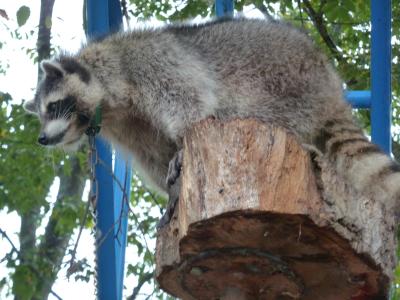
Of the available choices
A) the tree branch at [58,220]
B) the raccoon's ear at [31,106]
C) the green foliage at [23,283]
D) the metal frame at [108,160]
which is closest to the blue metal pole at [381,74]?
the metal frame at [108,160]

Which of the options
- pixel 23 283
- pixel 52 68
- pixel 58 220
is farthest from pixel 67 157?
pixel 52 68

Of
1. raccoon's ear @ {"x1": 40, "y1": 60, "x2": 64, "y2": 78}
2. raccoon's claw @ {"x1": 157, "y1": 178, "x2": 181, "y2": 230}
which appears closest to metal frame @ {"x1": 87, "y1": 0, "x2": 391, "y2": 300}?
raccoon's ear @ {"x1": 40, "y1": 60, "x2": 64, "y2": 78}

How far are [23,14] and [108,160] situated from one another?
86 cm

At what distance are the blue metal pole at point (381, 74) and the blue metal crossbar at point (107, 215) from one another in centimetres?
106

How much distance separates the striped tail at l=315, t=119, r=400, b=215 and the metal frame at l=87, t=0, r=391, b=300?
0.11 meters

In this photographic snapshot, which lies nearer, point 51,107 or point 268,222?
point 268,222

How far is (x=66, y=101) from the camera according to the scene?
15.8 feet

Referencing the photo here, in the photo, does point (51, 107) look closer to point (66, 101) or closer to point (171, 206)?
point (66, 101)

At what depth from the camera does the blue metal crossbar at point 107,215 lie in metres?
4.23

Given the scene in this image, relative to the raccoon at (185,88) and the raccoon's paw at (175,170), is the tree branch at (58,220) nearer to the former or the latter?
the raccoon at (185,88)

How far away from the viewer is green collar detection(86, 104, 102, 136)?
455cm

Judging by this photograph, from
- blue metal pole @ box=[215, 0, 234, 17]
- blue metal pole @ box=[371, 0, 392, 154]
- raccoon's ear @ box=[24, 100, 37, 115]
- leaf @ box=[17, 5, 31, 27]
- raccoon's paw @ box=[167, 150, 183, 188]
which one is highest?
blue metal pole @ box=[215, 0, 234, 17]

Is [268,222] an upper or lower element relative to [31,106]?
lower

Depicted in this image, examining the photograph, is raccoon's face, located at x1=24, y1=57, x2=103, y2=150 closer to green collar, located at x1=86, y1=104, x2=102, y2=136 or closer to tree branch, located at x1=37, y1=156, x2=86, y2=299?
green collar, located at x1=86, y1=104, x2=102, y2=136
